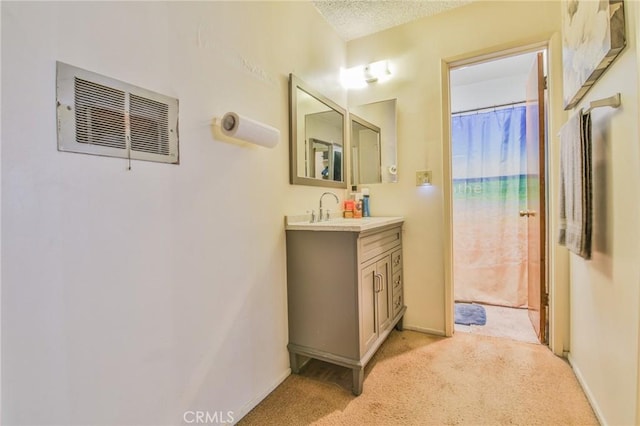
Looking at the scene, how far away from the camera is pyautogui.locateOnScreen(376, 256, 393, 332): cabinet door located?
192 centimetres

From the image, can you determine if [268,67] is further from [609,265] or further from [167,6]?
[609,265]

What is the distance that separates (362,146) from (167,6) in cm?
177

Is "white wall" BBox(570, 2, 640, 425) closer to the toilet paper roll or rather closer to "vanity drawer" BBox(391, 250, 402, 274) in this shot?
"vanity drawer" BBox(391, 250, 402, 274)

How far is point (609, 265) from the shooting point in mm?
1253

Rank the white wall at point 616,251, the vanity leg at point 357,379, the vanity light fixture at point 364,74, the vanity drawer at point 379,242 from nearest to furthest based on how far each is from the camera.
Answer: the white wall at point 616,251 < the vanity leg at point 357,379 < the vanity drawer at point 379,242 < the vanity light fixture at point 364,74

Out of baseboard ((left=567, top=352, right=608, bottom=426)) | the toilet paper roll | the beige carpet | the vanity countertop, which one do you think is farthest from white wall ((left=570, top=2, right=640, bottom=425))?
the toilet paper roll

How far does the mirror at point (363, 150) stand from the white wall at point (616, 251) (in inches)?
56.5

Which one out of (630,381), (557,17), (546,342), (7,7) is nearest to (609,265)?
(630,381)

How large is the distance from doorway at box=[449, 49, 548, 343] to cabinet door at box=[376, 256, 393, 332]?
1041 mm

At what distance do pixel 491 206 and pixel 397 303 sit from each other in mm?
1684

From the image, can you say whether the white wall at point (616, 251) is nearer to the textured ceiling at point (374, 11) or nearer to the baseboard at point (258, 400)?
the textured ceiling at point (374, 11)

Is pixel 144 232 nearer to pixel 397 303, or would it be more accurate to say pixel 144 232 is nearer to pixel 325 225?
pixel 325 225

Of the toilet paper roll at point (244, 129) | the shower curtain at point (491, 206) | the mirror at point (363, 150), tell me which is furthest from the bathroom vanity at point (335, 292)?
the shower curtain at point (491, 206)

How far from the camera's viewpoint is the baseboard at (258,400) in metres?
1.45
